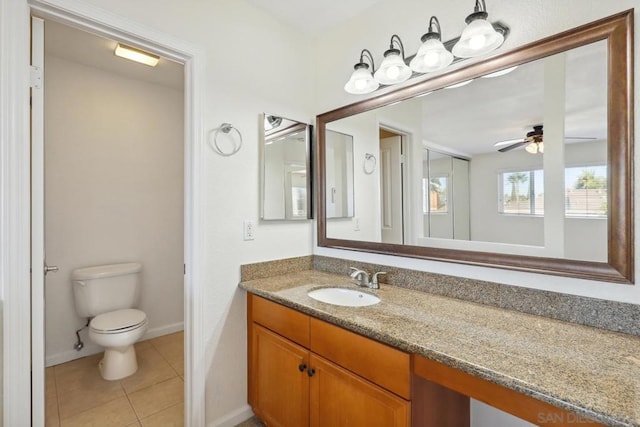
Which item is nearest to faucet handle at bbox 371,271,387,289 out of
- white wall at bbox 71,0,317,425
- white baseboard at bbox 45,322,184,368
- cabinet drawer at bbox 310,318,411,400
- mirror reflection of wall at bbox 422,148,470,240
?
mirror reflection of wall at bbox 422,148,470,240

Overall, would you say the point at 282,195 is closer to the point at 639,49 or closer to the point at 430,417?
the point at 430,417

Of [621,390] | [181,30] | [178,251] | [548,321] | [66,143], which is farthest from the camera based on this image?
[178,251]

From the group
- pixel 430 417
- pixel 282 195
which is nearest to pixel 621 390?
pixel 430 417

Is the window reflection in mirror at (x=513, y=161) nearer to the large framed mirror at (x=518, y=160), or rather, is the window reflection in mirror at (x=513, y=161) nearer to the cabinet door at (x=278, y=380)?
the large framed mirror at (x=518, y=160)

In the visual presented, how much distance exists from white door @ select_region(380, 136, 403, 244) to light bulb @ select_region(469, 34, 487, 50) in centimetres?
55

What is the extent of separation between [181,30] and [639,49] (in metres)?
1.87

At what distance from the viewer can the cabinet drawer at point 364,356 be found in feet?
3.21

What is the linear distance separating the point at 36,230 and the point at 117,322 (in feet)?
4.06

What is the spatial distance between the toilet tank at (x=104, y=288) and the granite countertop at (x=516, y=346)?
5.84 feet

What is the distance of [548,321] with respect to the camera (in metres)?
1.10

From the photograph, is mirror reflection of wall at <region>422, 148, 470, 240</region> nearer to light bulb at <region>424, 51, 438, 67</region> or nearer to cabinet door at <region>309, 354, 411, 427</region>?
light bulb at <region>424, 51, 438, 67</region>

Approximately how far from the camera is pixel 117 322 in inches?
85.2

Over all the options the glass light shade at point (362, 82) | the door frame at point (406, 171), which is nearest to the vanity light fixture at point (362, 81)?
the glass light shade at point (362, 82)

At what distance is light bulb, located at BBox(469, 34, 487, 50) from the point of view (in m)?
1.21
